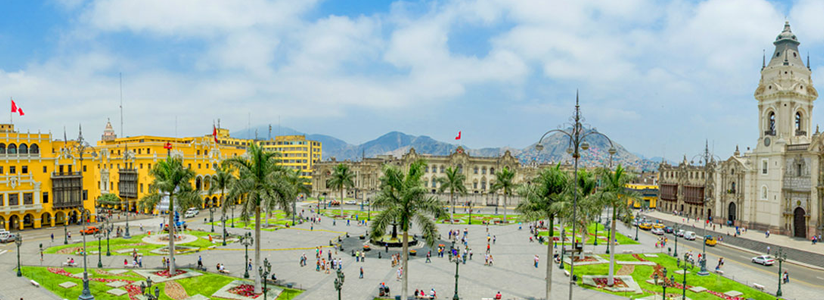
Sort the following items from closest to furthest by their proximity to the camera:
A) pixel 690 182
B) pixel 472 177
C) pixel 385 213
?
1. pixel 385 213
2. pixel 690 182
3. pixel 472 177

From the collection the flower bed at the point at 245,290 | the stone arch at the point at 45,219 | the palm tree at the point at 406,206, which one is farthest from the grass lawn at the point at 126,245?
the palm tree at the point at 406,206

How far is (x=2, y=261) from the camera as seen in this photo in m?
41.8

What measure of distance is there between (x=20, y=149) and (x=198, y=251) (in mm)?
35969

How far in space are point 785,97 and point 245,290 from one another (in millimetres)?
73920

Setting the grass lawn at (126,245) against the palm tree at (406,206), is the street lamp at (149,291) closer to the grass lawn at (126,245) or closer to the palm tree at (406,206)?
the palm tree at (406,206)

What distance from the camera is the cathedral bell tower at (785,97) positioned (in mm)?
65750

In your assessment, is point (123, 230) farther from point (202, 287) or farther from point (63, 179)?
point (202, 287)

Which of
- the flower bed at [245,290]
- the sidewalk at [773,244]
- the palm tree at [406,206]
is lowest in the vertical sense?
the sidewalk at [773,244]

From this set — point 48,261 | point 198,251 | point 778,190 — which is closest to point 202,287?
point 198,251

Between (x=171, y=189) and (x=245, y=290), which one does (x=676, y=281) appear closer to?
(x=245, y=290)

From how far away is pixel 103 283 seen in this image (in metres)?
33.8

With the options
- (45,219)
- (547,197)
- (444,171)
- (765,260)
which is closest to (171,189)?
(547,197)

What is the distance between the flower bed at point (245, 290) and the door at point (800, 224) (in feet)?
227

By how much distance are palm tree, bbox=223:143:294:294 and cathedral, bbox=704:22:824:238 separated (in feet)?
218
